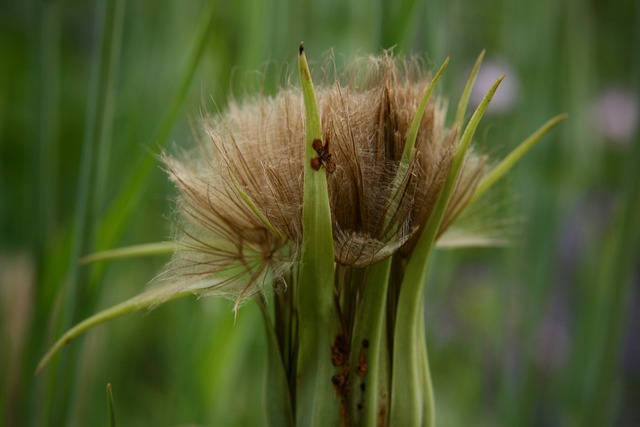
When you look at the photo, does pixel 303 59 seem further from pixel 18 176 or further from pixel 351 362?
pixel 18 176

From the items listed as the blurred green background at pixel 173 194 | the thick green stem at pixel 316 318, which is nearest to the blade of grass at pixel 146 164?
the blurred green background at pixel 173 194

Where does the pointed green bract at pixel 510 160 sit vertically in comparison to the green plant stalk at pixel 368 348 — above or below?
above

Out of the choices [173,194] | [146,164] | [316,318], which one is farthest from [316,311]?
[173,194]

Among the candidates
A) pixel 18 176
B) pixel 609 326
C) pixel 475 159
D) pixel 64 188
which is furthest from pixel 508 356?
pixel 64 188

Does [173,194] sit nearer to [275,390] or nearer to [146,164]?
[146,164]

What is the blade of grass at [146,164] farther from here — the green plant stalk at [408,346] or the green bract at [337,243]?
the green plant stalk at [408,346]

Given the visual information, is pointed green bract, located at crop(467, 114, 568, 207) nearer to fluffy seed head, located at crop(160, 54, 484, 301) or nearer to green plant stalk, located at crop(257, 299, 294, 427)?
fluffy seed head, located at crop(160, 54, 484, 301)

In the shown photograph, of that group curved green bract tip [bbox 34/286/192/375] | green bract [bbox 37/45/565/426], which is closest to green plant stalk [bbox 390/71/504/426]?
green bract [bbox 37/45/565/426]
